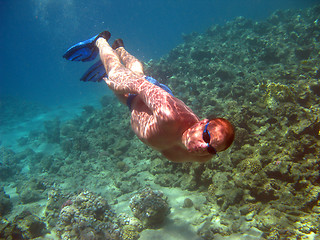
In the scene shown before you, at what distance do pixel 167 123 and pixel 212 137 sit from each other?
0.60m

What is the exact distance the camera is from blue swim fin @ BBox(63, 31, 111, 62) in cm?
411

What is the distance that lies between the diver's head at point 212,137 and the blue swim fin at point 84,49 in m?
3.80

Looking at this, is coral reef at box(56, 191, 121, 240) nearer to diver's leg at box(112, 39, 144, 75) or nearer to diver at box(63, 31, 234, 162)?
diver at box(63, 31, 234, 162)

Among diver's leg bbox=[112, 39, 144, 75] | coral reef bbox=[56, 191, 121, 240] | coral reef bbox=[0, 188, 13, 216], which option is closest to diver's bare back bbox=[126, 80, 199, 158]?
diver's leg bbox=[112, 39, 144, 75]

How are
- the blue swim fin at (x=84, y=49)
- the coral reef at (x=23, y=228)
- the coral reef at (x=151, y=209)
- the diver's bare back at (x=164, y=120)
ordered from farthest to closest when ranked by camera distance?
the coral reef at (x=23, y=228) → the coral reef at (x=151, y=209) → the blue swim fin at (x=84, y=49) → the diver's bare back at (x=164, y=120)

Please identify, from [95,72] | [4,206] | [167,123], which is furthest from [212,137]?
[4,206]

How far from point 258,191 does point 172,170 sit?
2928 millimetres

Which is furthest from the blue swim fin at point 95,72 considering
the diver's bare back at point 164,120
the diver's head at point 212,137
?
the diver's head at point 212,137

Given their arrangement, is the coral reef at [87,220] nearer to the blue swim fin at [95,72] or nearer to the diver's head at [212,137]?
the blue swim fin at [95,72]

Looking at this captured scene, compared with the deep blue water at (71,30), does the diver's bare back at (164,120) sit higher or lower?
lower

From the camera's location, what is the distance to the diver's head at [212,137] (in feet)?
4.25

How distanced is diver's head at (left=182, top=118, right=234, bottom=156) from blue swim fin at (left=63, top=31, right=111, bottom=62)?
12.5 ft

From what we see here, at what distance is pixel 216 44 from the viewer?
16.1 meters

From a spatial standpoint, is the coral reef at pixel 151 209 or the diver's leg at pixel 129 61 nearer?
the diver's leg at pixel 129 61
